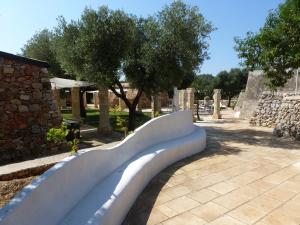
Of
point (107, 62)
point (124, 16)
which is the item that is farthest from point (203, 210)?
point (124, 16)

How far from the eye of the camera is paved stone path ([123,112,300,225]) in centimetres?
356

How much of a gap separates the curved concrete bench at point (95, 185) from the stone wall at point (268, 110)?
320 inches

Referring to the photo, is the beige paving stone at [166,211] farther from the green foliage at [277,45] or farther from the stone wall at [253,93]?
the stone wall at [253,93]

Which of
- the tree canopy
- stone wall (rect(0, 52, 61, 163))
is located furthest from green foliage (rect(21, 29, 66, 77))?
stone wall (rect(0, 52, 61, 163))

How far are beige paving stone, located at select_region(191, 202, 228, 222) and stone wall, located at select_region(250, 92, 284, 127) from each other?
974 cm

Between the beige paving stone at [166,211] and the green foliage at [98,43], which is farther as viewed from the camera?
the green foliage at [98,43]

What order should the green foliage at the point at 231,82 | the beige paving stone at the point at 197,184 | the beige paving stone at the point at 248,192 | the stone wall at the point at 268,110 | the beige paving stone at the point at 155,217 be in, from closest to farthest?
the beige paving stone at the point at 155,217 < the beige paving stone at the point at 248,192 < the beige paving stone at the point at 197,184 < the stone wall at the point at 268,110 < the green foliage at the point at 231,82

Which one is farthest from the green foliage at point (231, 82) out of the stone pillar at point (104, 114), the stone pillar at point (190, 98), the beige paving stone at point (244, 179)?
the beige paving stone at point (244, 179)

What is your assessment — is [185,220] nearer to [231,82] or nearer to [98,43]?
[98,43]

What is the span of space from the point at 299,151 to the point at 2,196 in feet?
25.0

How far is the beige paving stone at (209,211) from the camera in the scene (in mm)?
3572

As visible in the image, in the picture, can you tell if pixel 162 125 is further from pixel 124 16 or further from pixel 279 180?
pixel 124 16

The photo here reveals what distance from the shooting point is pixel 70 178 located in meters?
2.99

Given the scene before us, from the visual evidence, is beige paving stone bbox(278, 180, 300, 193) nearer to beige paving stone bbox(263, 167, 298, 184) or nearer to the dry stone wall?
beige paving stone bbox(263, 167, 298, 184)
